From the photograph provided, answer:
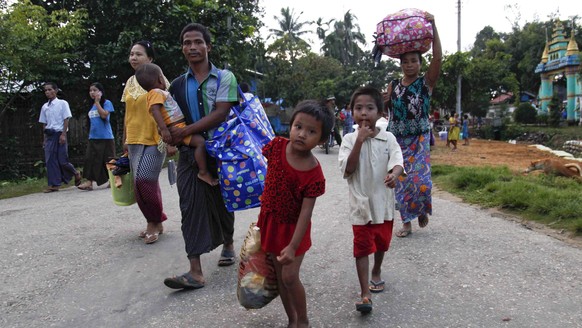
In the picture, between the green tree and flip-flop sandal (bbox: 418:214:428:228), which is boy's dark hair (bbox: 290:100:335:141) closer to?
flip-flop sandal (bbox: 418:214:428:228)

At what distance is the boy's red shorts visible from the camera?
3.10 metres

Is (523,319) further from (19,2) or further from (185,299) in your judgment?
(19,2)

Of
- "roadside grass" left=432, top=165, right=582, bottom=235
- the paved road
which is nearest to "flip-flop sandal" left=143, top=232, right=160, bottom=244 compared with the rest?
the paved road

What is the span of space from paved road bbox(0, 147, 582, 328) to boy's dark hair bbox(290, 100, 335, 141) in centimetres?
121

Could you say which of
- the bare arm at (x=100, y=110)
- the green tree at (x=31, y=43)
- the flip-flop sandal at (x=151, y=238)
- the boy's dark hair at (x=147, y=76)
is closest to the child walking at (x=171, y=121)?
the boy's dark hair at (x=147, y=76)

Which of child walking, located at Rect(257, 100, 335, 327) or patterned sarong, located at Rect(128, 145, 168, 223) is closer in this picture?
child walking, located at Rect(257, 100, 335, 327)

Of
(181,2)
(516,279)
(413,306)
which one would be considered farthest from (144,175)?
(181,2)

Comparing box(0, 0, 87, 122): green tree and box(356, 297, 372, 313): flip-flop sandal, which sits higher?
box(0, 0, 87, 122): green tree

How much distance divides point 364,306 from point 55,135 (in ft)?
24.6

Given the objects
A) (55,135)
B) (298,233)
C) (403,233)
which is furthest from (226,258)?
(55,135)

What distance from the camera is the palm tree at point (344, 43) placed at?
5347 centimetres

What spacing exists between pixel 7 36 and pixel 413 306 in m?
10.4

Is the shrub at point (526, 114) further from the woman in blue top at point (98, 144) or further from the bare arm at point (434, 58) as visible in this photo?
the bare arm at point (434, 58)

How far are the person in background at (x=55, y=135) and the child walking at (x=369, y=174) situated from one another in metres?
6.85
